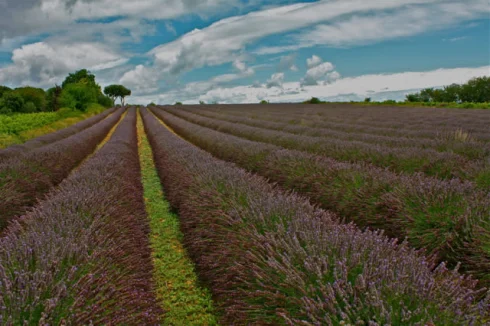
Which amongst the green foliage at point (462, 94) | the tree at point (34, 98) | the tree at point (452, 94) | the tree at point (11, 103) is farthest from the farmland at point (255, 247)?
the tree at point (34, 98)

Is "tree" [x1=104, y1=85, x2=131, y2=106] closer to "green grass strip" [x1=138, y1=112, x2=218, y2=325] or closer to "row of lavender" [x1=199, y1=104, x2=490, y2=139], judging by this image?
"row of lavender" [x1=199, y1=104, x2=490, y2=139]

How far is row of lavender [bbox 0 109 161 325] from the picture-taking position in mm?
1996

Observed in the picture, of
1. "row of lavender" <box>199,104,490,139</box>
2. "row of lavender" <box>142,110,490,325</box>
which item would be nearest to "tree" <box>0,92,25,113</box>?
"row of lavender" <box>199,104,490,139</box>

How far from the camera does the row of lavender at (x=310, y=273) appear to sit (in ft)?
6.11

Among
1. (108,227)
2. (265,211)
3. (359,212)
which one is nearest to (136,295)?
(108,227)

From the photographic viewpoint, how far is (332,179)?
18.6 feet

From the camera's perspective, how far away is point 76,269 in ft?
7.52

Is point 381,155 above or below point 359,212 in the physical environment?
above

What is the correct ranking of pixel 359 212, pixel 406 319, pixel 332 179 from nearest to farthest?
pixel 406 319, pixel 359 212, pixel 332 179

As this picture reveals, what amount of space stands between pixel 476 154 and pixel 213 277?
6445 mm

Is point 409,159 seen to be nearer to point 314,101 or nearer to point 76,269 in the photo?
point 76,269

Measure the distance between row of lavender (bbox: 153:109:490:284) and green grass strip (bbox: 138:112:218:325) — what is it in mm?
2113

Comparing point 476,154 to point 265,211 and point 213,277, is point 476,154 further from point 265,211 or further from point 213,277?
point 213,277

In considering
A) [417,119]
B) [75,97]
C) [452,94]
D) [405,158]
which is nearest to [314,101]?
[452,94]
